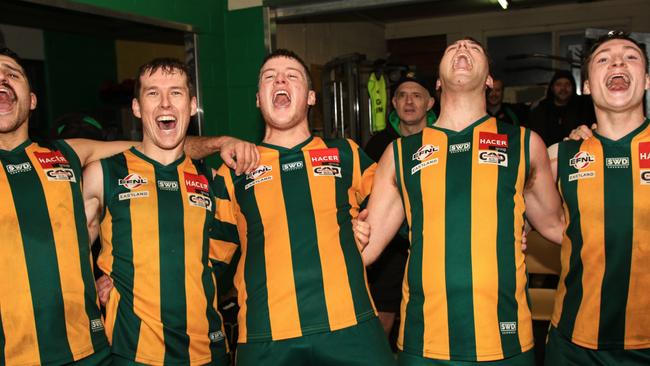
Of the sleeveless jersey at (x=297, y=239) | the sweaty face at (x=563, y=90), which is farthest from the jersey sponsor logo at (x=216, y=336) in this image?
the sweaty face at (x=563, y=90)

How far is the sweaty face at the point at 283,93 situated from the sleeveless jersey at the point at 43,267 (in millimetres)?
732

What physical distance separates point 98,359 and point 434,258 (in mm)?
1156

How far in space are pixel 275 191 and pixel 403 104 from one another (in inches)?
75.1

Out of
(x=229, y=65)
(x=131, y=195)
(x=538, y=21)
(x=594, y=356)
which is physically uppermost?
(x=538, y=21)

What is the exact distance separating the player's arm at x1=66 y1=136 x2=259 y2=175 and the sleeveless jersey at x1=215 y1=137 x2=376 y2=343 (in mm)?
60

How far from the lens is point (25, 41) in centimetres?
822

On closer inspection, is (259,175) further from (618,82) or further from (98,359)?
(618,82)

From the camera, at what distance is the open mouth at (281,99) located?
7.29ft

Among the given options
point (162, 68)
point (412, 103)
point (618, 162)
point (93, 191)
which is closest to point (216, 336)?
point (93, 191)

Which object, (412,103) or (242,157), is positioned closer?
(242,157)

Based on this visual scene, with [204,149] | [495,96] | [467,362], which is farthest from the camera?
[495,96]

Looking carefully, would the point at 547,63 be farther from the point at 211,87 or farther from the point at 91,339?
the point at 91,339

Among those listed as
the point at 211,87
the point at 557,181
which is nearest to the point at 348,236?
the point at 557,181

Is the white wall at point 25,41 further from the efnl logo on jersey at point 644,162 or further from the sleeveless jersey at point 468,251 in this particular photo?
the efnl logo on jersey at point 644,162
